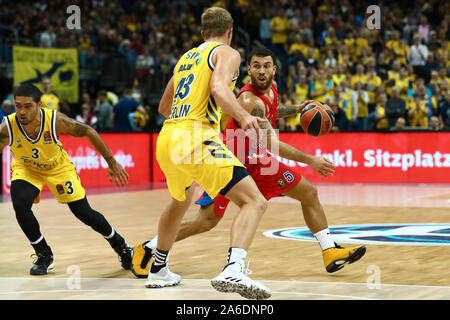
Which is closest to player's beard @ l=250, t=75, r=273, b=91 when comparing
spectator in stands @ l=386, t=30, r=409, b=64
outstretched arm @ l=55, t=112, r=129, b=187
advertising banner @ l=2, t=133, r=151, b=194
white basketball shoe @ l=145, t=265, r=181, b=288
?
outstretched arm @ l=55, t=112, r=129, b=187

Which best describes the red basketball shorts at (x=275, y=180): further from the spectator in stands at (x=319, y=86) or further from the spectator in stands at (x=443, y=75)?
the spectator in stands at (x=443, y=75)

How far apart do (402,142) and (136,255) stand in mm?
11471

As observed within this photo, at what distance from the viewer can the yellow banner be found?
18.1m

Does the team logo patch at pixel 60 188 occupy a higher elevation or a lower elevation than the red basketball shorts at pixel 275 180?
lower

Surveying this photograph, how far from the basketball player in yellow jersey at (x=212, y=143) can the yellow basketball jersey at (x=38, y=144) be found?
1.60 m

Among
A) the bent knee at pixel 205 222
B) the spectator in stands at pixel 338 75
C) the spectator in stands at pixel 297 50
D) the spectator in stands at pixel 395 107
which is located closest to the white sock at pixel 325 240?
the bent knee at pixel 205 222

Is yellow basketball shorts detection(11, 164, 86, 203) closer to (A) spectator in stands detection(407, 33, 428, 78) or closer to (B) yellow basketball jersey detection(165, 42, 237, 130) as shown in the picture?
(B) yellow basketball jersey detection(165, 42, 237, 130)

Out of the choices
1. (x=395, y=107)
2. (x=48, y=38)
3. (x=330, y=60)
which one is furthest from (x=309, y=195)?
(x=48, y=38)

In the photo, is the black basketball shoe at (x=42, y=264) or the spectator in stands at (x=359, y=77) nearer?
the black basketball shoe at (x=42, y=264)

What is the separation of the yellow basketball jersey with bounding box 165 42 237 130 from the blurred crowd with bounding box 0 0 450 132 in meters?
12.1

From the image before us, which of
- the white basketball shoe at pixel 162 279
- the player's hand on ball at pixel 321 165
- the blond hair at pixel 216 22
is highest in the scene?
the blond hair at pixel 216 22

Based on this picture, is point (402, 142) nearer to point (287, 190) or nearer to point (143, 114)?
point (143, 114)

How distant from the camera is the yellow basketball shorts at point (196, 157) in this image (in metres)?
5.38

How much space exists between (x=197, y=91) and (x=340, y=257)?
6.59 feet
